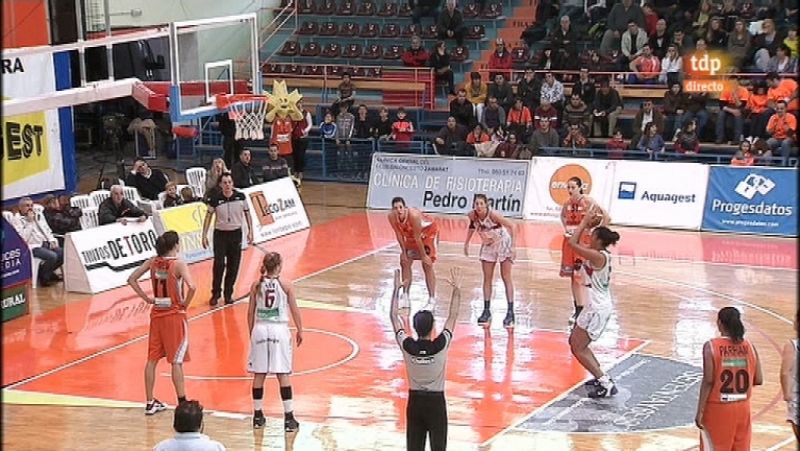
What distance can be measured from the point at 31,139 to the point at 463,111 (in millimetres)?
9215

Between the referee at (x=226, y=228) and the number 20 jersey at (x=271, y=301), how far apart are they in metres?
5.33

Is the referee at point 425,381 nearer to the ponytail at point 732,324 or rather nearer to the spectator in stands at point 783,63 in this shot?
the ponytail at point 732,324

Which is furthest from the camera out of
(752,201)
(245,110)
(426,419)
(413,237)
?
(752,201)

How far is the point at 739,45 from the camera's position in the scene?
25.8m

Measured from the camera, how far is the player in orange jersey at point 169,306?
10.9 metres

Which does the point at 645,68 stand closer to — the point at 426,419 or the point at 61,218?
the point at 61,218

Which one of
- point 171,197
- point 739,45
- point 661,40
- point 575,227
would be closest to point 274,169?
point 171,197

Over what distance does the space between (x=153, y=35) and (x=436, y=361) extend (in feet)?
34.0

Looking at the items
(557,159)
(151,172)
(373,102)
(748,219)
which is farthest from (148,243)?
(373,102)

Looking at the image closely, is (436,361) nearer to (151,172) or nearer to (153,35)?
(153,35)

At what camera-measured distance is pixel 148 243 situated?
18.3 meters

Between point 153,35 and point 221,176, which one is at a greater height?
point 153,35

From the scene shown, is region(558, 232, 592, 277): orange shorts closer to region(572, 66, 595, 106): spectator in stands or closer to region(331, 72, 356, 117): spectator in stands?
region(572, 66, 595, 106): spectator in stands

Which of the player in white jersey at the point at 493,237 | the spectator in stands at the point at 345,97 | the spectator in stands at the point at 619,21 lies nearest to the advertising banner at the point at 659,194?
the spectator in stands at the point at 619,21
